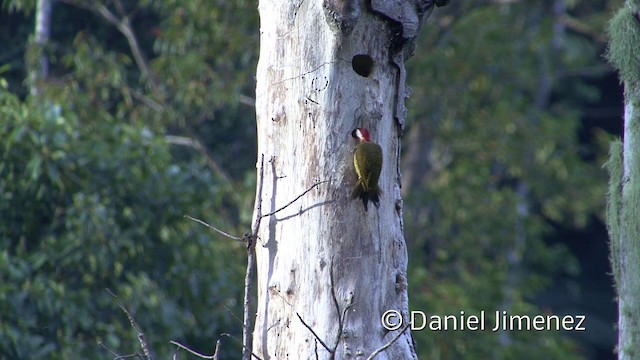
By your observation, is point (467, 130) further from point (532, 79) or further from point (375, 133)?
point (375, 133)

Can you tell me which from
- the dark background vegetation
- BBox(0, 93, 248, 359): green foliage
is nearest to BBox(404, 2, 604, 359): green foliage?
the dark background vegetation

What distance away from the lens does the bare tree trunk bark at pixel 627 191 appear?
4.38 meters

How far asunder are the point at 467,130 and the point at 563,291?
5.58 metres

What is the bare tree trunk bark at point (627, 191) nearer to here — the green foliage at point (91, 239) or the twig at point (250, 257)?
the twig at point (250, 257)

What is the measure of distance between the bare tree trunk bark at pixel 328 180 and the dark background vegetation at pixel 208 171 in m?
3.08

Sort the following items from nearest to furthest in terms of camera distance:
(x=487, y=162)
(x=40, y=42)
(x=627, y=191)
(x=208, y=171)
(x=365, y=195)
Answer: (x=365, y=195)
(x=627, y=191)
(x=208, y=171)
(x=40, y=42)
(x=487, y=162)

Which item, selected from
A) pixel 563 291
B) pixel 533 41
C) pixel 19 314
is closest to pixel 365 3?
pixel 19 314

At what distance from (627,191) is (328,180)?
128 centimetres

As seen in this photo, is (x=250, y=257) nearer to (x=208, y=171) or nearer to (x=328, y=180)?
(x=328, y=180)

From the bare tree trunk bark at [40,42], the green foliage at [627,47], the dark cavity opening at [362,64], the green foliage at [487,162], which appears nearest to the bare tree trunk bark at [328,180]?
the dark cavity opening at [362,64]

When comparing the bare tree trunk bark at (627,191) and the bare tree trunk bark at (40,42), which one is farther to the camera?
the bare tree trunk bark at (40,42)

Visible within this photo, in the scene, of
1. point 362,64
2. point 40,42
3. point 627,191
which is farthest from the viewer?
point 40,42

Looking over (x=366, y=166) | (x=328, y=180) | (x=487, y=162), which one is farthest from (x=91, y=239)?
(x=487, y=162)

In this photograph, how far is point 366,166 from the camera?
398 cm
